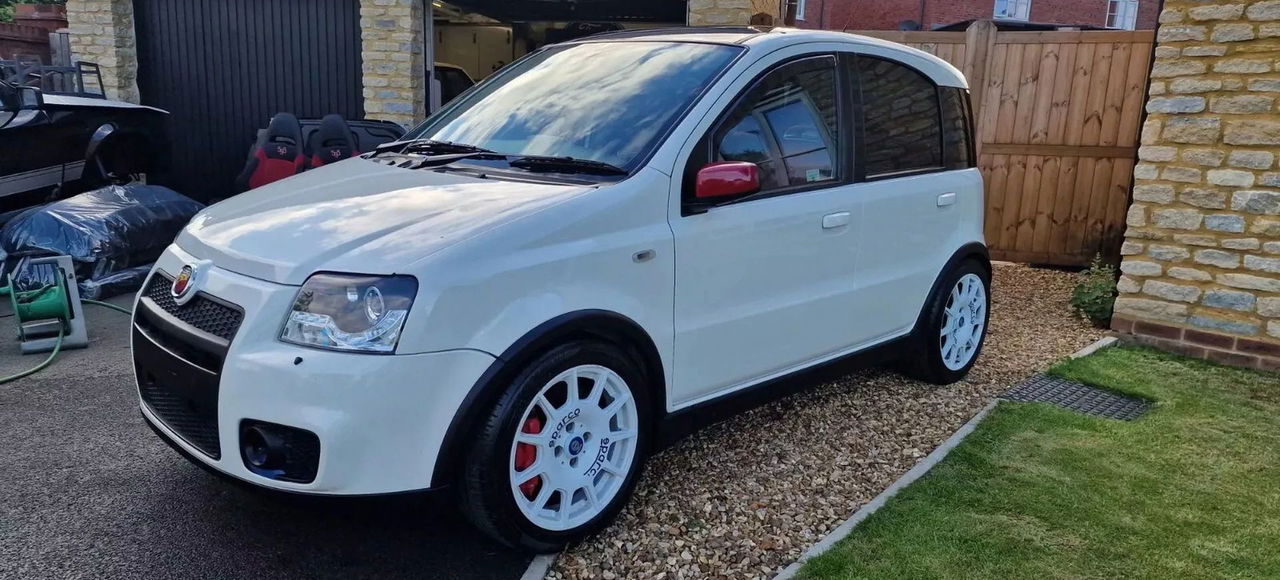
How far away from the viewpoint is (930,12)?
1220 inches

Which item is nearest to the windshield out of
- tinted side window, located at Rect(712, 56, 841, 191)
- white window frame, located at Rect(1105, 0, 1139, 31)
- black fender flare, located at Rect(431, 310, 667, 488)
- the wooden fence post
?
tinted side window, located at Rect(712, 56, 841, 191)

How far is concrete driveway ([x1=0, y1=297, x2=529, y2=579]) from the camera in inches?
114

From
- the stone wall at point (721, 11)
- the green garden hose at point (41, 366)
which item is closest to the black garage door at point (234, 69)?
the stone wall at point (721, 11)

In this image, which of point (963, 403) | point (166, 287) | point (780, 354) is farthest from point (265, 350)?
point (963, 403)

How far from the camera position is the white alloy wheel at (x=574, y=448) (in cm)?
292

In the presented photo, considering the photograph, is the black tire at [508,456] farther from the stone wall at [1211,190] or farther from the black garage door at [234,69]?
the black garage door at [234,69]

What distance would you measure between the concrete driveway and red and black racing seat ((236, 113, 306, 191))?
4161 mm

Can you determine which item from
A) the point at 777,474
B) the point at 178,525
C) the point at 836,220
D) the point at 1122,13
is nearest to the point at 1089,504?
the point at 777,474

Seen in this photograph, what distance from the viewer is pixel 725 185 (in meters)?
3.23

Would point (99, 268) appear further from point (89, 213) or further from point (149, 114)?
point (149, 114)

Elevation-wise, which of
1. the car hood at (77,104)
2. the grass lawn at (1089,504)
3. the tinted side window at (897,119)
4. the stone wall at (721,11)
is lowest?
the grass lawn at (1089,504)

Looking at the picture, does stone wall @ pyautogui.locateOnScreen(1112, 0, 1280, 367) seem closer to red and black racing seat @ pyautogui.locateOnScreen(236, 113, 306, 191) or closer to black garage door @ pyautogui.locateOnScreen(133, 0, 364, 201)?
red and black racing seat @ pyautogui.locateOnScreen(236, 113, 306, 191)

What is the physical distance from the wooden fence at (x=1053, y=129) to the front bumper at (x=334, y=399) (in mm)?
7291

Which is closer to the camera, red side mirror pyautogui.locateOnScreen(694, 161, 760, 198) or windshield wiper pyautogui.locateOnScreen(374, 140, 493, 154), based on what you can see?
red side mirror pyautogui.locateOnScreen(694, 161, 760, 198)
